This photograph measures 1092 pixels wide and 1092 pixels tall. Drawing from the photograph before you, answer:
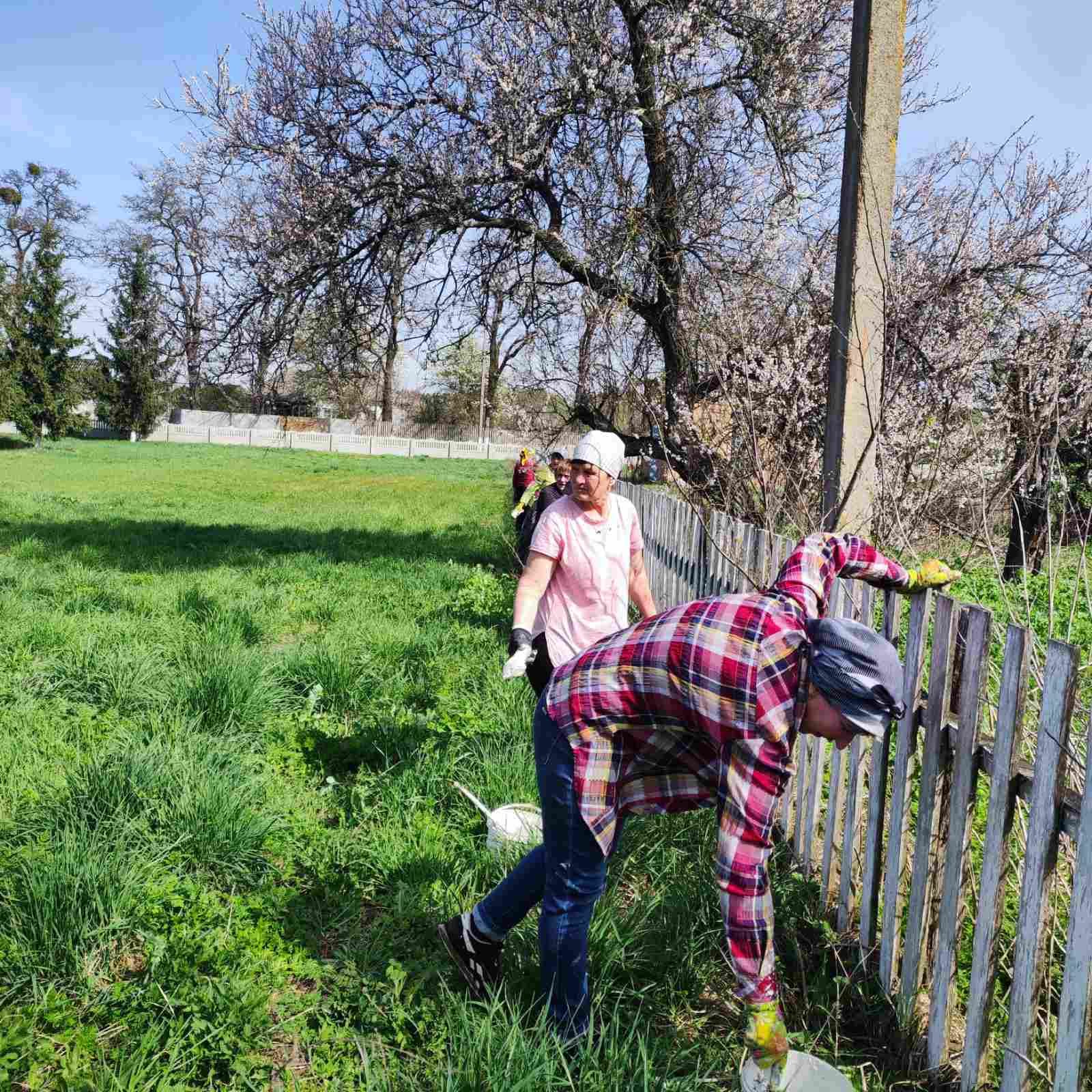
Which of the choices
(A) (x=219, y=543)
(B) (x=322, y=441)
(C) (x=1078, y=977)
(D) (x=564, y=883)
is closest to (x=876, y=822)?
(C) (x=1078, y=977)

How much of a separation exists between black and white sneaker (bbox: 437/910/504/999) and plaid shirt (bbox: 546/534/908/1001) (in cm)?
59

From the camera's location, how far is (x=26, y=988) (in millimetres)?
2488

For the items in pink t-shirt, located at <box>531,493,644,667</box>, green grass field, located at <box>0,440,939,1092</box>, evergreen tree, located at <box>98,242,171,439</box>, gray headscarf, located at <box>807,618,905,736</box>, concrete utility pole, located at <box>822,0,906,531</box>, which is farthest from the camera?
evergreen tree, located at <box>98,242,171,439</box>

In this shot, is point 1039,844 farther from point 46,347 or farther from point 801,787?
point 46,347

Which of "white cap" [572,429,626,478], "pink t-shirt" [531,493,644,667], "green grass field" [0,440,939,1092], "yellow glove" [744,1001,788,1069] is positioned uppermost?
"white cap" [572,429,626,478]

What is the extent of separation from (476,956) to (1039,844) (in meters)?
1.48

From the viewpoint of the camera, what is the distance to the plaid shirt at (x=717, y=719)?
5.97ft

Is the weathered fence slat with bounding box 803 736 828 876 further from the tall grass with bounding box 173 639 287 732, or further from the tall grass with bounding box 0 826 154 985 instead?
the tall grass with bounding box 173 639 287 732

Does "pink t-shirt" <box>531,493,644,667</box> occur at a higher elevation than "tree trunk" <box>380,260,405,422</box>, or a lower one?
lower

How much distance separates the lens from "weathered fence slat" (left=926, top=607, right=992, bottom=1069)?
7.14 ft

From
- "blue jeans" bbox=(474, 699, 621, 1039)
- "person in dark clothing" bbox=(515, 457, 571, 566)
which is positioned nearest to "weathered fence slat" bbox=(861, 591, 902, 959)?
"blue jeans" bbox=(474, 699, 621, 1039)

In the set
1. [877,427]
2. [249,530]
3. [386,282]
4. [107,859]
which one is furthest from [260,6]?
[107,859]

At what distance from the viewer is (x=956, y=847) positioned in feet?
7.41

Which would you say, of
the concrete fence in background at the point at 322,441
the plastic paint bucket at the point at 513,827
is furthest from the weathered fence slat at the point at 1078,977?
the concrete fence in background at the point at 322,441
